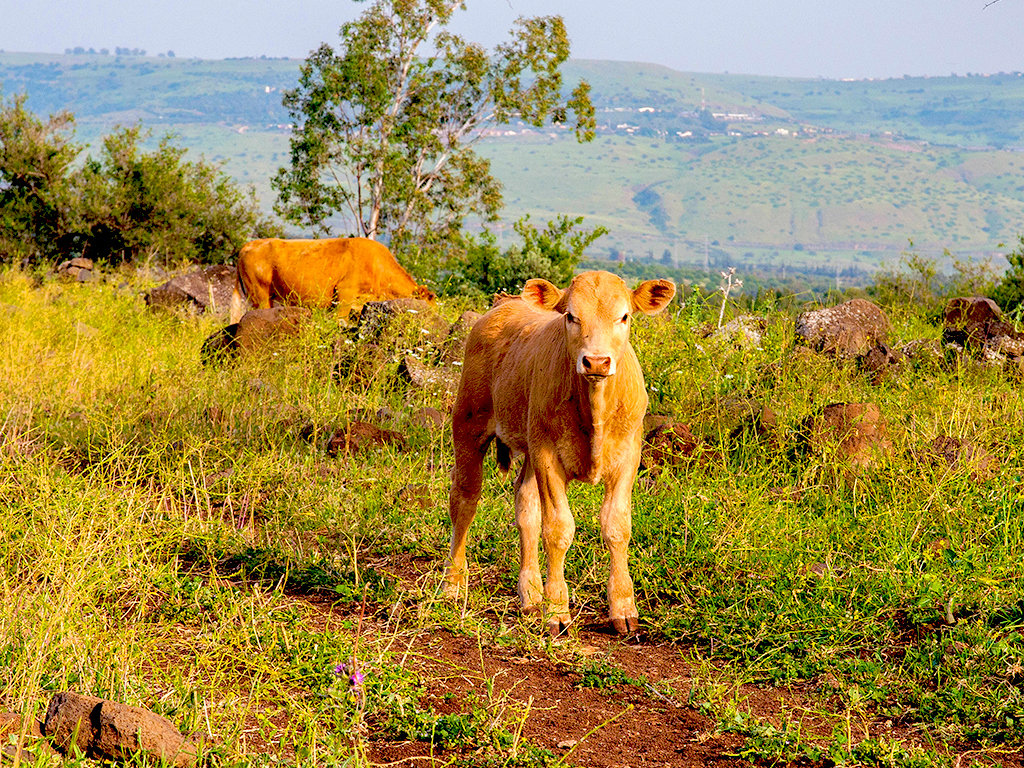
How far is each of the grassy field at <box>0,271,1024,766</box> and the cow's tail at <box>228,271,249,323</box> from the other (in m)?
6.29

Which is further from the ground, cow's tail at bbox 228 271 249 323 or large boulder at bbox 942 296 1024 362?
large boulder at bbox 942 296 1024 362

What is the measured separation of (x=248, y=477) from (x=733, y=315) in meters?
6.04

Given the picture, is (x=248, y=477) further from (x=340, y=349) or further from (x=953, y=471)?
(x=953, y=471)

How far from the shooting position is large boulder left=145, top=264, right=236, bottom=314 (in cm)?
1505

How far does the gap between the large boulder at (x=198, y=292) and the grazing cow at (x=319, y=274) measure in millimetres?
541

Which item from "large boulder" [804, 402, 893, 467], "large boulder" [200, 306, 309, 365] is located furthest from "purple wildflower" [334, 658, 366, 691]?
"large boulder" [200, 306, 309, 365]

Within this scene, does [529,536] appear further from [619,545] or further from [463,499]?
[463,499]

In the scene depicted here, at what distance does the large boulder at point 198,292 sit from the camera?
15.0 metres

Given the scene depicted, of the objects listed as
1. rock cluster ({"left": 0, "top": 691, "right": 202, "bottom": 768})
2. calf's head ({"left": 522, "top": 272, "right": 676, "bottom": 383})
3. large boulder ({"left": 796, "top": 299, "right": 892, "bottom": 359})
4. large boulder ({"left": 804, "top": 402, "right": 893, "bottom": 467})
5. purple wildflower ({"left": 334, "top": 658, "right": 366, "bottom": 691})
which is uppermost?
calf's head ({"left": 522, "top": 272, "right": 676, "bottom": 383})

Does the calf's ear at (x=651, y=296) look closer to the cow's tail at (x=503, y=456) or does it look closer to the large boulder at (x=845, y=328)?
the cow's tail at (x=503, y=456)

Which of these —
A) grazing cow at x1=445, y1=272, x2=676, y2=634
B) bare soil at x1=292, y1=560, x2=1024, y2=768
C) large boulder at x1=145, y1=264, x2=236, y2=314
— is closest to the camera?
bare soil at x1=292, y1=560, x2=1024, y2=768

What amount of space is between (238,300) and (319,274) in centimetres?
144

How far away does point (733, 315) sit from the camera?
10.9m

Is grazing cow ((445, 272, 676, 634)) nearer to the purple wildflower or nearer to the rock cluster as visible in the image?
the purple wildflower
